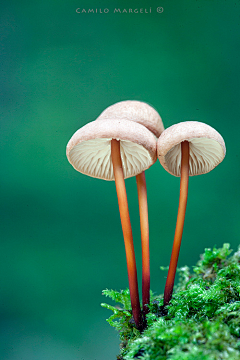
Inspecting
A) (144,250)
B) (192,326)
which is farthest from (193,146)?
(192,326)

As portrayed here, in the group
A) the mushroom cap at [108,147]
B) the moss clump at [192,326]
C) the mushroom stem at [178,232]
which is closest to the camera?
the moss clump at [192,326]

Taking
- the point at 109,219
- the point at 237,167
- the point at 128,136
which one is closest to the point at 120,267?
the point at 109,219

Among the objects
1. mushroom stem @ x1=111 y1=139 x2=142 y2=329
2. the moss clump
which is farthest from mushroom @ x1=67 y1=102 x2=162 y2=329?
the moss clump

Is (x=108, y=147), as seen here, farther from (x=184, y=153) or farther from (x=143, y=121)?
(x=184, y=153)

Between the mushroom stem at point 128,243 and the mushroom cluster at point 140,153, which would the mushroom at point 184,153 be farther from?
the mushroom stem at point 128,243

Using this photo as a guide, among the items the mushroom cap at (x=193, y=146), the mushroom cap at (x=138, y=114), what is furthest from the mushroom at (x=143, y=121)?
the mushroom cap at (x=193, y=146)

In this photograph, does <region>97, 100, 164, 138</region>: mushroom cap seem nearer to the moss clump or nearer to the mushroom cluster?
the mushroom cluster

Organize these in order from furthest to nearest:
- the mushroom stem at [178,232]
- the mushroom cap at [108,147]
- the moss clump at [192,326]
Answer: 1. the mushroom stem at [178,232]
2. the mushroom cap at [108,147]
3. the moss clump at [192,326]
